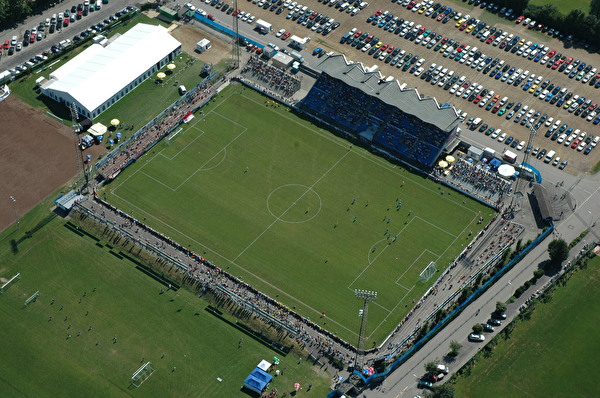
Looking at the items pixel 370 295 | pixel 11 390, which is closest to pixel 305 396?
pixel 370 295

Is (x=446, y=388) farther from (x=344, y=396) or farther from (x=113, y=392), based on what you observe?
(x=113, y=392)

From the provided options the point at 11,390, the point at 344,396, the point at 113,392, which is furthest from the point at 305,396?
the point at 11,390

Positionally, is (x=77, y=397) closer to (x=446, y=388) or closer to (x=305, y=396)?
(x=305, y=396)

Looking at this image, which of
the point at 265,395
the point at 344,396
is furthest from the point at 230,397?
the point at 344,396

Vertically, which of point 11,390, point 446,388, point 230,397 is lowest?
point 11,390

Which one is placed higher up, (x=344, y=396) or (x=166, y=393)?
(x=344, y=396)

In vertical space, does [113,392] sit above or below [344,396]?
below

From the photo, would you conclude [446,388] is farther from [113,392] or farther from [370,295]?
[113,392]

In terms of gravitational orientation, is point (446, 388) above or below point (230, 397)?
above
